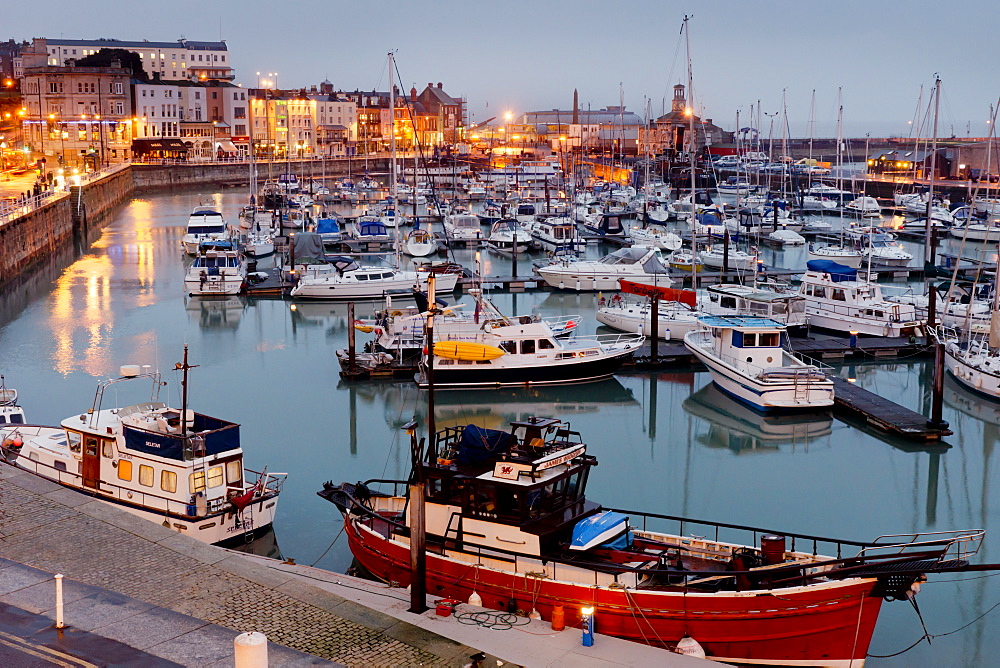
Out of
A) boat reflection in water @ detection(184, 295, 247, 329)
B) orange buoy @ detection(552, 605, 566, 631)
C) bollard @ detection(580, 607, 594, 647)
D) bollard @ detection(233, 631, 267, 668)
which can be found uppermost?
bollard @ detection(233, 631, 267, 668)

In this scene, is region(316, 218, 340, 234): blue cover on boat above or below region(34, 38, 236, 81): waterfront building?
below

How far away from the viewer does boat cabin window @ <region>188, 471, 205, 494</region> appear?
18734 millimetres

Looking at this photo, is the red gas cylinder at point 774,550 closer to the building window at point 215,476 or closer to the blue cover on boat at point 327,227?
the building window at point 215,476

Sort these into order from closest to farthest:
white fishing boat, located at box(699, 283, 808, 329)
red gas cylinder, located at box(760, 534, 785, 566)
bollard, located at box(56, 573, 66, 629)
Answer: bollard, located at box(56, 573, 66, 629)
red gas cylinder, located at box(760, 534, 785, 566)
white fishing boat, located at box(699, 283, 808, 329)

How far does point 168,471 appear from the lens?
18891 mm

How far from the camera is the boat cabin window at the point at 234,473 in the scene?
19.4 meters

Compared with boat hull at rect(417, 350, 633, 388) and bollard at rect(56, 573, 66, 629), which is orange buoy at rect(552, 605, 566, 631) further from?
boat hull at rect(417, 350, 633, 388)

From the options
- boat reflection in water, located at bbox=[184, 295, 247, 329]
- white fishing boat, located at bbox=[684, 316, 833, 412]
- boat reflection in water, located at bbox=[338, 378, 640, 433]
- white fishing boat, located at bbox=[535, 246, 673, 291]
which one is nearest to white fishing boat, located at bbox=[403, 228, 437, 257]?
white fishing boat, located at bbox=[535, 246, 673, 291]

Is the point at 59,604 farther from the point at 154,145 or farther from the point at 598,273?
the point at 154,145

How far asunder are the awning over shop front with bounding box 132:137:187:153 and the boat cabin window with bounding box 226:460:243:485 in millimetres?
110263

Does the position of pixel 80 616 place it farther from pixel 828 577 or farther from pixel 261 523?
pixel 828 577

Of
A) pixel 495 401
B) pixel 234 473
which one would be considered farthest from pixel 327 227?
pixel 234 473

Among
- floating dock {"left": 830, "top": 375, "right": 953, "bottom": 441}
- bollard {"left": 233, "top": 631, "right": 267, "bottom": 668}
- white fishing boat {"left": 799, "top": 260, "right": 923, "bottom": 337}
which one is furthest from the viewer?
white fishing boat {"left": 799, "top": 260, "right": 923, "bottom": 337}

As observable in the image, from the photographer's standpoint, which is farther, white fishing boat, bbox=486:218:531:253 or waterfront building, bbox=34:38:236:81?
waterfront building, bbox=34:38:236:81
